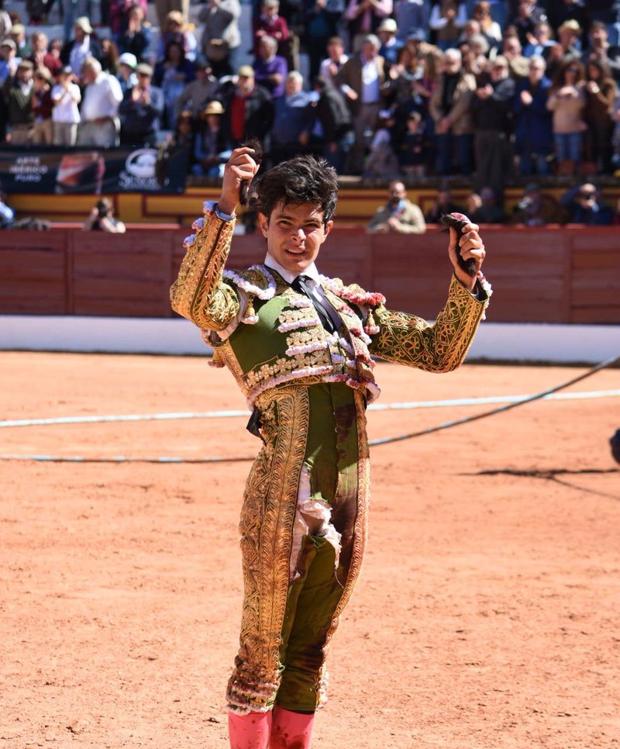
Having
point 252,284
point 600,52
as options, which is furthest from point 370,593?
point 600,52

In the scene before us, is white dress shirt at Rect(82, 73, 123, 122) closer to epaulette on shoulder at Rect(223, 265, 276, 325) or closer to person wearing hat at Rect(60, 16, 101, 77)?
person wearing hat at Rect(60, 16, 101, 77)

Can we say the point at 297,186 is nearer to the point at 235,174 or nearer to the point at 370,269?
the point at 235,174

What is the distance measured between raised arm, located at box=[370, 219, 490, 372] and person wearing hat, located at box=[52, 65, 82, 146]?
13.2 meters

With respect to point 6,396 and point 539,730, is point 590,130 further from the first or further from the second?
point 539,730

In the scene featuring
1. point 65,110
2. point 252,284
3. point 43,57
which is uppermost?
point 252,284

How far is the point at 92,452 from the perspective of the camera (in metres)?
8.75

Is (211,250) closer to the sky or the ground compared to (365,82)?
closer to the sky

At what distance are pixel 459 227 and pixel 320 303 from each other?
33 cm

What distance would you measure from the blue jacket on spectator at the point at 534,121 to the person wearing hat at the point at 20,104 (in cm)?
550

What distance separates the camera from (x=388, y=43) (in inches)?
609

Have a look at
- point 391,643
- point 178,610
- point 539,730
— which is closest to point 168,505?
point 178,610

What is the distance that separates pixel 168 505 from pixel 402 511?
45.6 inches

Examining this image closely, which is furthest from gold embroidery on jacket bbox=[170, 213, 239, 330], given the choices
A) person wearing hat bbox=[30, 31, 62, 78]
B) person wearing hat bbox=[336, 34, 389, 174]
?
person wearing hat bbox=[30, 31, 62, 78]

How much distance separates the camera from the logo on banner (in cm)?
1600
